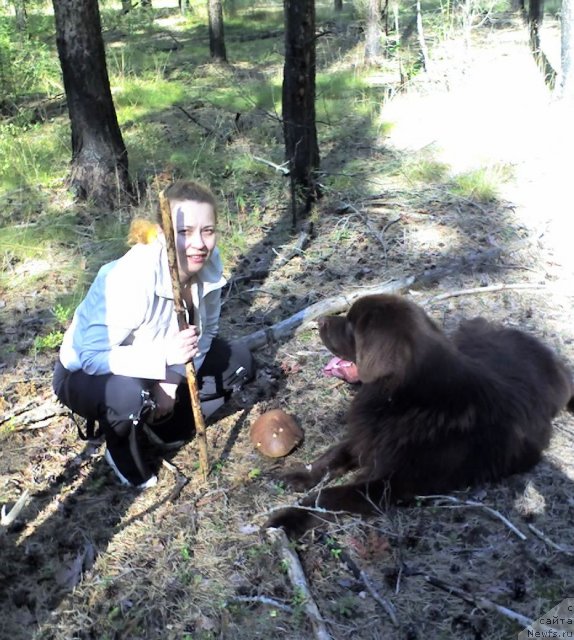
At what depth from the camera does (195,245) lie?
3051 millimetres

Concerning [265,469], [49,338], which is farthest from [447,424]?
[49,338]

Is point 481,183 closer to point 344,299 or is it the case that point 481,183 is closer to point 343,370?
point 344,299

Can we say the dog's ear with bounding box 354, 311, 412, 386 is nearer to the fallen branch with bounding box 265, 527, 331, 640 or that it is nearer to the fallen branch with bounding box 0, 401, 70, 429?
the fallen branch with bounding box 265, 527, 331, 640

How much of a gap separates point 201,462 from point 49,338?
1.84 meters

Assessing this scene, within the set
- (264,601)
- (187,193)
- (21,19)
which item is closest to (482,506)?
(264,601)

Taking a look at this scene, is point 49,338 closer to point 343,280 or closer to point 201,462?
point 201,462

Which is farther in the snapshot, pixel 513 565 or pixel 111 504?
pixel 111 504

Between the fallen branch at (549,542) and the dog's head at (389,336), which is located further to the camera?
the dog's head at (389,336)

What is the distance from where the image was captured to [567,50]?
8258 millimetres

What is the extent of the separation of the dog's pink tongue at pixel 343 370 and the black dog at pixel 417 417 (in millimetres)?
699

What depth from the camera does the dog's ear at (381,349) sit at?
2822 millimetres

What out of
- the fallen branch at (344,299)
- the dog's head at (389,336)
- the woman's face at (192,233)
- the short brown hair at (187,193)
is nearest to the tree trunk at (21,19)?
the fallen branch at (344,299)

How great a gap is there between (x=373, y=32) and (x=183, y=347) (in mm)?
11290

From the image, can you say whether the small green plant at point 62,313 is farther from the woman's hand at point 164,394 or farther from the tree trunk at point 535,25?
the tree trunk at point 535,25
